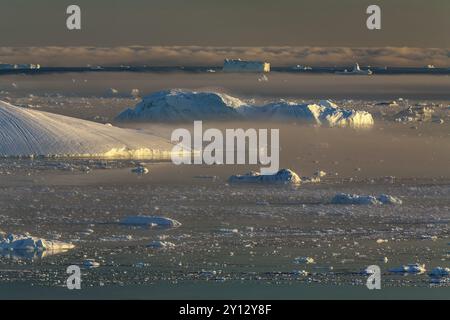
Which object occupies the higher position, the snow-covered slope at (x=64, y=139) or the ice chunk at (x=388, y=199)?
the snow-covered slope at (x=64, y=139)

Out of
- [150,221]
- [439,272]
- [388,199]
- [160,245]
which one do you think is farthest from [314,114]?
[439,272]

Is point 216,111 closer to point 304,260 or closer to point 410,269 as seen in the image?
point 304,260

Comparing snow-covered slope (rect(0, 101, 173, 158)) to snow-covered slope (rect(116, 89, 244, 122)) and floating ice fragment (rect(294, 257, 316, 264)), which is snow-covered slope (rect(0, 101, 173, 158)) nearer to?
snow-covered slope (rect(116, 89, 244, 122))

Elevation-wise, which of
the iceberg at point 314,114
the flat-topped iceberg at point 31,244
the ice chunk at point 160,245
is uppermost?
the flat-topped iceberg at point 31,244

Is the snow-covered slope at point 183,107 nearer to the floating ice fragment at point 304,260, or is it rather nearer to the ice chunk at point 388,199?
the ice chunk at point 388,199

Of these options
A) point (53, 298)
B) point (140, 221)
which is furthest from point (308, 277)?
point (140, 221)

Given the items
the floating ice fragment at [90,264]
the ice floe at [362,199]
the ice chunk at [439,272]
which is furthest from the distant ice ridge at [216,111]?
the ice chunk at [439,272]
